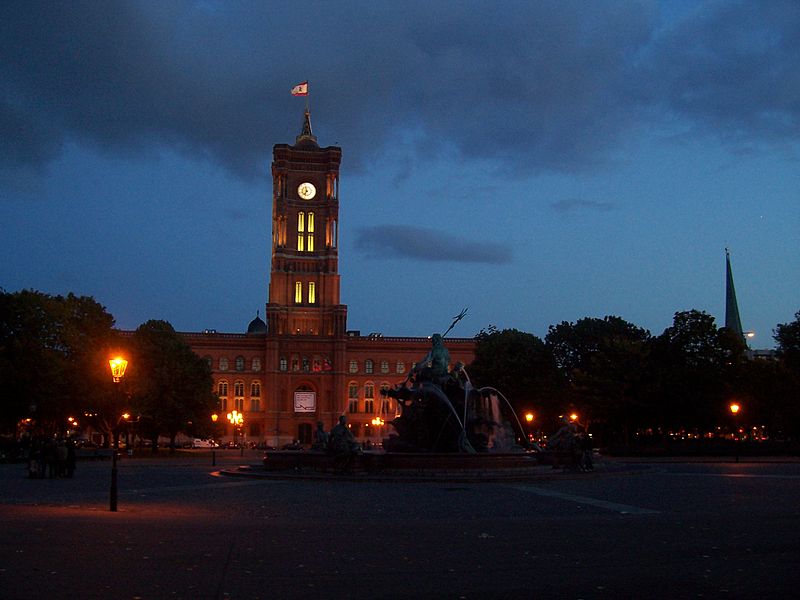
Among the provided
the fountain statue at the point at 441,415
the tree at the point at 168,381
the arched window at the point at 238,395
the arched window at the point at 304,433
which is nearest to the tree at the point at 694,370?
the fountain statue at the point at 441,415

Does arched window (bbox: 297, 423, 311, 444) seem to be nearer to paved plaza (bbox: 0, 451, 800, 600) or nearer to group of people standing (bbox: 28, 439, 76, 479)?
group of people standing (bbox: 28, 439, 76, 479)

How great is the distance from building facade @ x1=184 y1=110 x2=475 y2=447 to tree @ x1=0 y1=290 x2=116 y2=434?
5841 cm

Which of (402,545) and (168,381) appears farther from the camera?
(168,381)

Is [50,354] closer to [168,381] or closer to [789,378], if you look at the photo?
[168,381]

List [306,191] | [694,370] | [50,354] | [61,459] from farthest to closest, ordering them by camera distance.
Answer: [306,191]
[694,370]
[50,354]
[61,459]

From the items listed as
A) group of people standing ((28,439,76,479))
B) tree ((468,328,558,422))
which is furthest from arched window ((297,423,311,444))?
group of people standing ((28,439,76,479))

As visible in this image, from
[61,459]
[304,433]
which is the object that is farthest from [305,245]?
[61,459]

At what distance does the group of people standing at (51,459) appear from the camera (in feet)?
102

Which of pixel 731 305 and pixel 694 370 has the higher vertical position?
pixel 731 305

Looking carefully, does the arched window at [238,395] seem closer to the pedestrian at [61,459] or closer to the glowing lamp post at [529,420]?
the glowing lamp post at [529,420]

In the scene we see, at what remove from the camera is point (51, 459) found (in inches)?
1235

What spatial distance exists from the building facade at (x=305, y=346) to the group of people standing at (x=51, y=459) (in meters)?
83.3

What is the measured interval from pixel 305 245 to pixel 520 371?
5940 cm

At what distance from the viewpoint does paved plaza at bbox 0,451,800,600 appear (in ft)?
29.7
